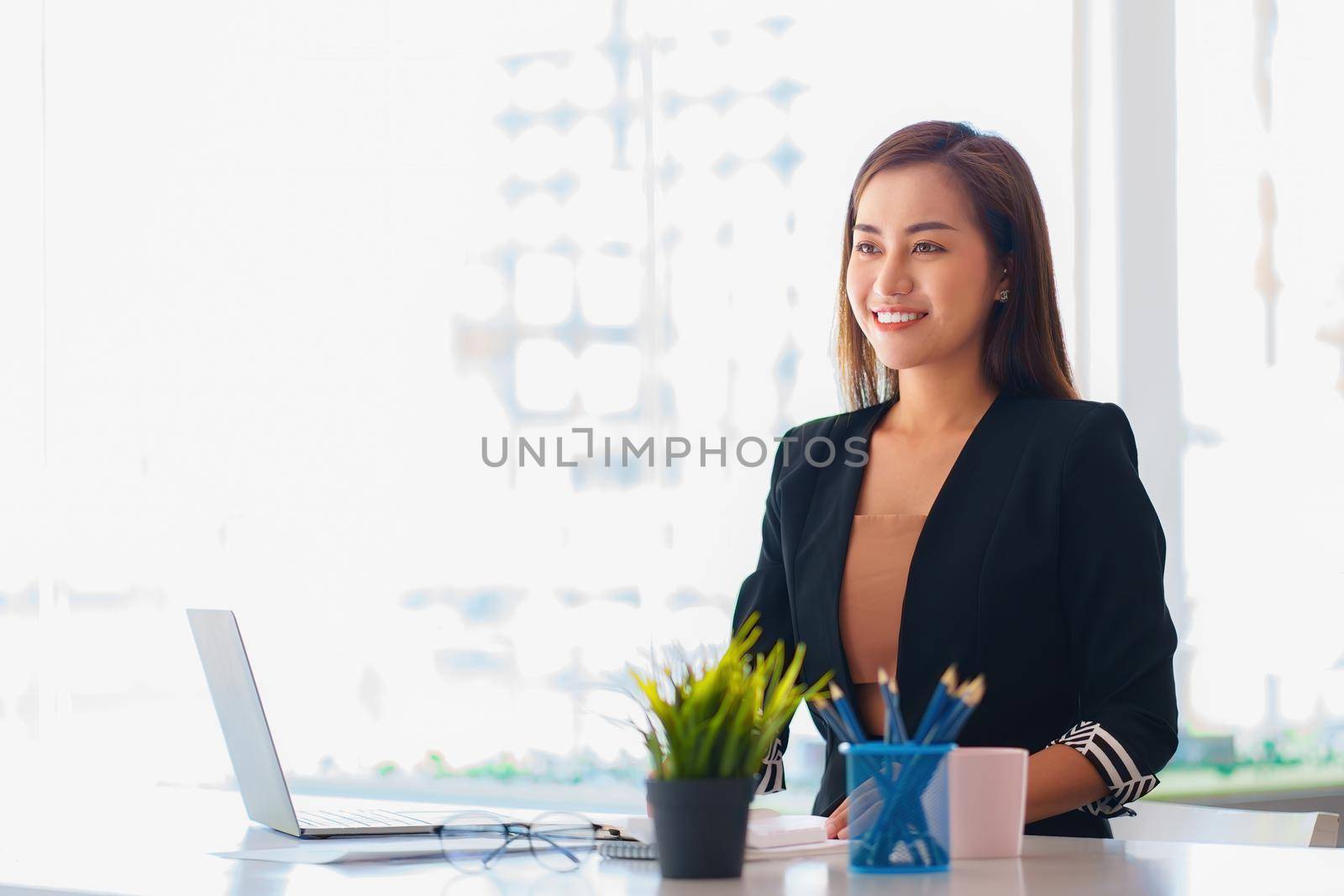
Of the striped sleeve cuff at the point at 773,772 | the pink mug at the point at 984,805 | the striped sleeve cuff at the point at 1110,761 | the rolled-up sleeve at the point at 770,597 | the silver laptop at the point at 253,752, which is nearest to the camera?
the pink mug at the point at 984,805

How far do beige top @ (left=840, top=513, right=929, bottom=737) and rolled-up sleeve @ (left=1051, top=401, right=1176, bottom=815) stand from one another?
0.19m

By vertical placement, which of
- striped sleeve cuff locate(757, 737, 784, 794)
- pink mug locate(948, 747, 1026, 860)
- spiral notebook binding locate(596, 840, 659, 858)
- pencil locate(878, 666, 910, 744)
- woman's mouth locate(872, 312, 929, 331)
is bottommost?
striped sleeve cuff locate(757, 737, 784, 794)

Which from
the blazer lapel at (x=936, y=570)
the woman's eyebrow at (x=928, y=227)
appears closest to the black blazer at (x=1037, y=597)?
the blazer lapel at (x=936, y=570)

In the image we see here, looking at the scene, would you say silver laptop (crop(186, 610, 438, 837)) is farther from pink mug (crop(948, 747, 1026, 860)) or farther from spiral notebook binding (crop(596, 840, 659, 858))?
pink mug (crop(948, 747, 1026, 860))

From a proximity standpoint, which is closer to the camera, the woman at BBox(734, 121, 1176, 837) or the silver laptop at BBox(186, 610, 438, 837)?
the silver laptop at BBox(186, 610, 438, 837)

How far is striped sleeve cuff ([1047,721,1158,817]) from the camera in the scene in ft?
4.83

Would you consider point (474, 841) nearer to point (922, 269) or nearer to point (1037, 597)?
point (1037, 597)

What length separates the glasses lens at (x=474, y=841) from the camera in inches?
46.5

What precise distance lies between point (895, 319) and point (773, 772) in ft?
1.87

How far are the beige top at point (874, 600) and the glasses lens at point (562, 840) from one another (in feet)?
1.66

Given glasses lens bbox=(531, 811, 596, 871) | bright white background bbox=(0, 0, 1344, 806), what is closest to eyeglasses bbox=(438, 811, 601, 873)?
glasses lens bbox=(531, 811, 596, 871)

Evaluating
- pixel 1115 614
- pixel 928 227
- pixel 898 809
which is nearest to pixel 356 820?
pixel 898 809

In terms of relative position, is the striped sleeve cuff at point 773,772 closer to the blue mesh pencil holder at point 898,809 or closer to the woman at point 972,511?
the woman at point 972,511

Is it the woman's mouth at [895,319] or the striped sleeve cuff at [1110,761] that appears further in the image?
the woman's mouth at [895,319]
